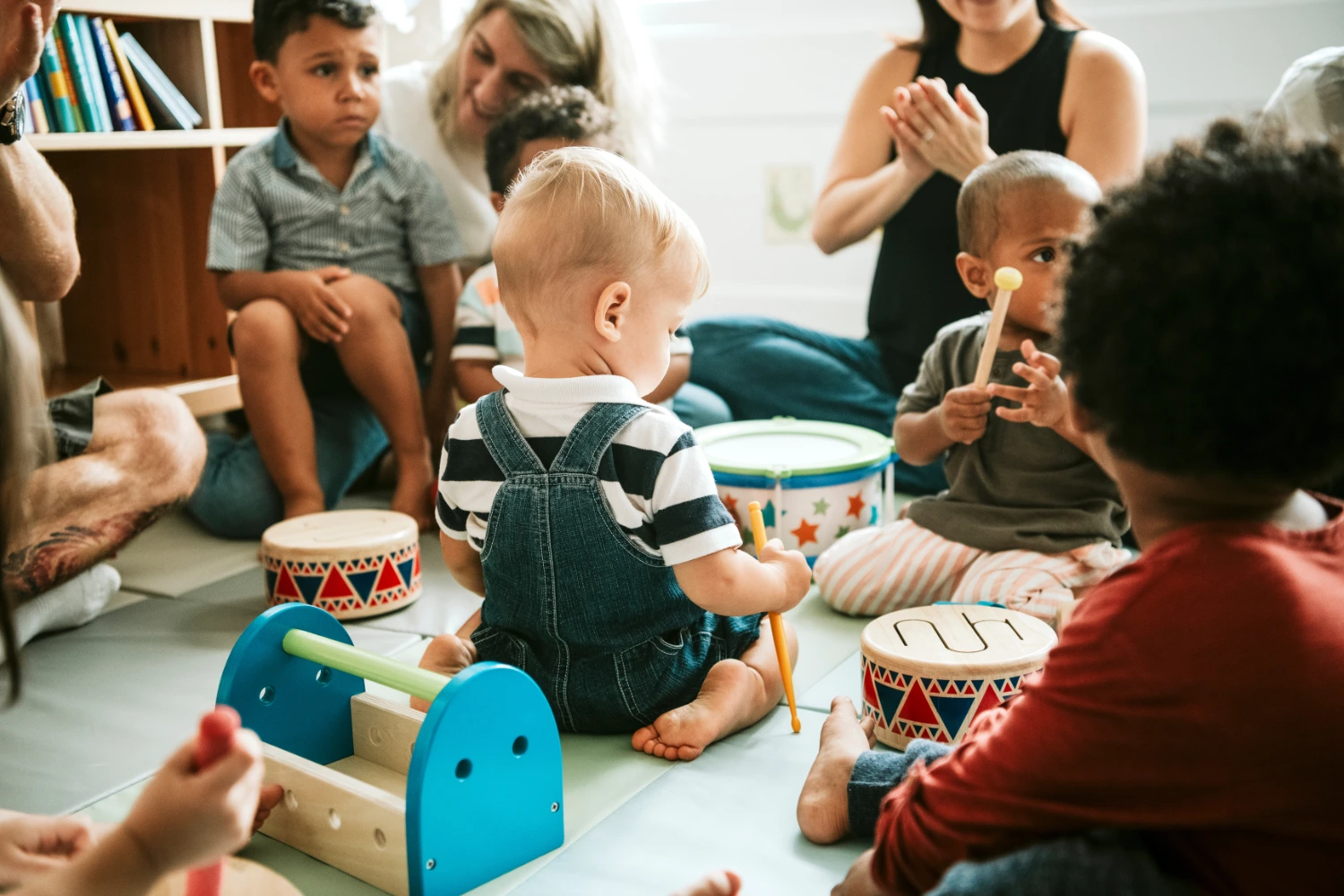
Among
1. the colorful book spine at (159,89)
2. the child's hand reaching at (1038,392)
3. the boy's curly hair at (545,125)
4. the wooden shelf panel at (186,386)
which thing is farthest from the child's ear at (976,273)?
the colorful book spine at (159,89)

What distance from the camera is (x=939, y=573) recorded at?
137 centimetres

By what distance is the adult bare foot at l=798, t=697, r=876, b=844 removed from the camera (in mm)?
922

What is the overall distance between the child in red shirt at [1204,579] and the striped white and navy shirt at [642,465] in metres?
0.38

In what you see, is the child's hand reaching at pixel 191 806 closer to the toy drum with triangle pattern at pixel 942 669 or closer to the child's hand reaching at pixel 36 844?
the child's hand reaching at pixel 36 844

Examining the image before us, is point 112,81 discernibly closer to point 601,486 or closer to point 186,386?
point 186,386

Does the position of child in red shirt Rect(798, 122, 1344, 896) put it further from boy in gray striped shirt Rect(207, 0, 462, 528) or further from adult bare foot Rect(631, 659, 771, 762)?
boy in gray striped shirt Rect(207, 0, 462, 528)

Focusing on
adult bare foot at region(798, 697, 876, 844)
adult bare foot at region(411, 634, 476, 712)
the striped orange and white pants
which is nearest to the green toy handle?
adult bare foot at region(411, 634, 476, 712)

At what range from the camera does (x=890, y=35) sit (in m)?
1.80

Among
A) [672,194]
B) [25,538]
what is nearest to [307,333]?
[25,538]

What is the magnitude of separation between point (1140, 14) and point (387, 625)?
1.64 meters

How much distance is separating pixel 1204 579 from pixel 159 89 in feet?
6.09

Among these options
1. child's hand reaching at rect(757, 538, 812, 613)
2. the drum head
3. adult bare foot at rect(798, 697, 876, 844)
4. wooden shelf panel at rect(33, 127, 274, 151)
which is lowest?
adult bare foot at rect(798, 697, 876, 844)

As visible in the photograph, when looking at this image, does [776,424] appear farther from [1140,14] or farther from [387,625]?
[1140,14]

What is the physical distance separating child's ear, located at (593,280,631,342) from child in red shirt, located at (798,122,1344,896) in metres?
0.44
